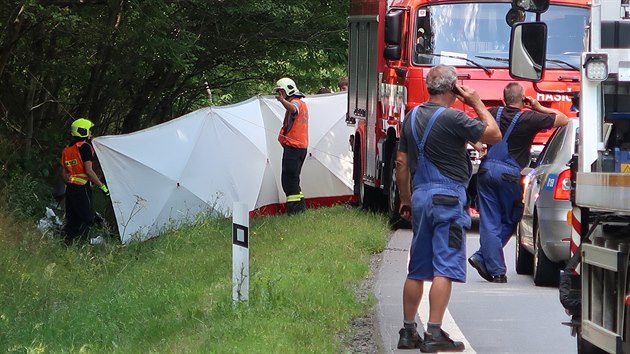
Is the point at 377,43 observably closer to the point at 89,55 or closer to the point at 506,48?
the point at 506,48

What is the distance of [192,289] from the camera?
11961 mm

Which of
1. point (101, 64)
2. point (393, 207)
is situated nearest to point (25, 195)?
point (101, 64)

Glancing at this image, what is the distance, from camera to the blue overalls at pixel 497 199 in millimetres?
11656

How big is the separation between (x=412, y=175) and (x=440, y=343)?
43.7 inches

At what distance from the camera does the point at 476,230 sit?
58.3 ft

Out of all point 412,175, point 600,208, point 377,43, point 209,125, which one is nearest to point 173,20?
point 209,125

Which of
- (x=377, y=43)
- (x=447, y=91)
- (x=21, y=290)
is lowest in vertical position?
(x=21, y=290)

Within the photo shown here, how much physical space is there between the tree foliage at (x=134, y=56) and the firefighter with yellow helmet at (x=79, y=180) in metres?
1.80

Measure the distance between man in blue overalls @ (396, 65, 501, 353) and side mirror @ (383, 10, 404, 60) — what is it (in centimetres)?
805

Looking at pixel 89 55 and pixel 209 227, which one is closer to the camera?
pixel 209 227

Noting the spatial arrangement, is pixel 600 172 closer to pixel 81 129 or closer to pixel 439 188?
pixel 439 188

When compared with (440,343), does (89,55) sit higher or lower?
higher

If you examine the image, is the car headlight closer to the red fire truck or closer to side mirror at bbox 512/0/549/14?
side mirror at bbox 512/0/549/14

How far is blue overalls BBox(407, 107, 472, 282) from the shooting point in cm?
845
